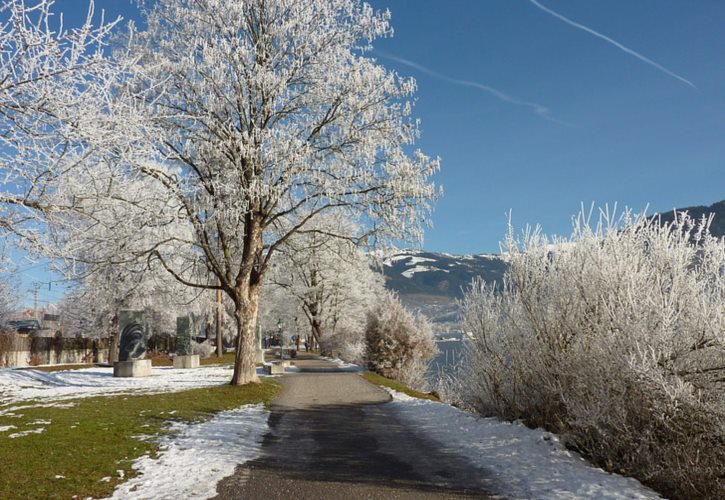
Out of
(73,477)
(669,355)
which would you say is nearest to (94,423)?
(73,477)

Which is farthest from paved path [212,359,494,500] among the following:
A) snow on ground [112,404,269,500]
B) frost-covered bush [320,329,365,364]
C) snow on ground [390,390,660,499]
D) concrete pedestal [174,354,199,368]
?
frost-covered bush [320,329,365,364]

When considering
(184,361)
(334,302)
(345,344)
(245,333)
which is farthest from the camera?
(334,302)

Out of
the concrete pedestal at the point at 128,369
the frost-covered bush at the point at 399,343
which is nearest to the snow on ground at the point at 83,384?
the concrete pedestal at the point at 128,369

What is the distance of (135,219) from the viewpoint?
46.6 ft

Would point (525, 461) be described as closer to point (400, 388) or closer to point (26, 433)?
point (26, 433)

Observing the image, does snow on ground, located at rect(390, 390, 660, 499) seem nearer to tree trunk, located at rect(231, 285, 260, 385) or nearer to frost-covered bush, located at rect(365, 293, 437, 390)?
tree trunk, located at rect(231, 285, 260, 385)

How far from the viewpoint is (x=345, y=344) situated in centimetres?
4012

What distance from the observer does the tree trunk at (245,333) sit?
1706 cm

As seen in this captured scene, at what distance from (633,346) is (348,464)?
4.66m

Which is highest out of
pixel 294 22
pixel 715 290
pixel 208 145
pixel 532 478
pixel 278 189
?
pixel 294 22

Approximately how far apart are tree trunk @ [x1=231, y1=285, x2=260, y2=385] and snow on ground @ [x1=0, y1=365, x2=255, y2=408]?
250cm

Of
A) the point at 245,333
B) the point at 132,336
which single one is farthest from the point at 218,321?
the point at 245,333

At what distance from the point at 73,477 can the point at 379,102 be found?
1261 centimetres

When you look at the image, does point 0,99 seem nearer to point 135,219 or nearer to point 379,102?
point 135,219
